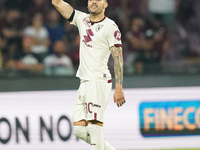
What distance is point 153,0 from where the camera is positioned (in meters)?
9.66

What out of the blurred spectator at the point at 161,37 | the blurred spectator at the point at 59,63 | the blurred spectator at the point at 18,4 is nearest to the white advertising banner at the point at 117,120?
the blurred spectator at the point at 59,63

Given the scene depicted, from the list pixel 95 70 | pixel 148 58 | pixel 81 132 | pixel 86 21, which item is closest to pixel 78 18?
pixel 86 21

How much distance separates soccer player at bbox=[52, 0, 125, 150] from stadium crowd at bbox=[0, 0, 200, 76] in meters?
2.30

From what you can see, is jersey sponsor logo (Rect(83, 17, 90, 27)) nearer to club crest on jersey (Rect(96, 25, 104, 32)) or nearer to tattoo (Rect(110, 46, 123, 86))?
club crest on jersey (Rect(96, 25, 104, 32))

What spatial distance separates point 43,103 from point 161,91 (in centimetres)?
190

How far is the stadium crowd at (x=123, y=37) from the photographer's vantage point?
8.05m

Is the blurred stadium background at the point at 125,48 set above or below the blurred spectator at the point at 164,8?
below

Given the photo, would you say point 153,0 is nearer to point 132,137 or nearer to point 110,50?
point 132,137

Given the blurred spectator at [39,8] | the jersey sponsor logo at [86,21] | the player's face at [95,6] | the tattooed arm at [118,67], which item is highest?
the blurred spectator at [39,8]

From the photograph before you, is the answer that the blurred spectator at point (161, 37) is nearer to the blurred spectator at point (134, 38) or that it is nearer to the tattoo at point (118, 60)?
the blurred spectator at point (134, 38)

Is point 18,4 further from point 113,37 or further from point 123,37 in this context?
point 113,37

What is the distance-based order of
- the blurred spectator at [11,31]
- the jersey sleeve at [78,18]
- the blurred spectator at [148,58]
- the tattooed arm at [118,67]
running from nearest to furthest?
the tattooed arm at [118,67], the jersey sleeve at [78,18], the blurred spectator at [148,58], the blurred spectator at [11,31]

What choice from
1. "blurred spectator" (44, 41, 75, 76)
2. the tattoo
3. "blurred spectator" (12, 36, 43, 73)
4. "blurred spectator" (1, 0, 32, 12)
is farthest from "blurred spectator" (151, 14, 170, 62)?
the tattoo

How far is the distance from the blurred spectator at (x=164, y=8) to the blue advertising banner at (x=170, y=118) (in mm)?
2252
